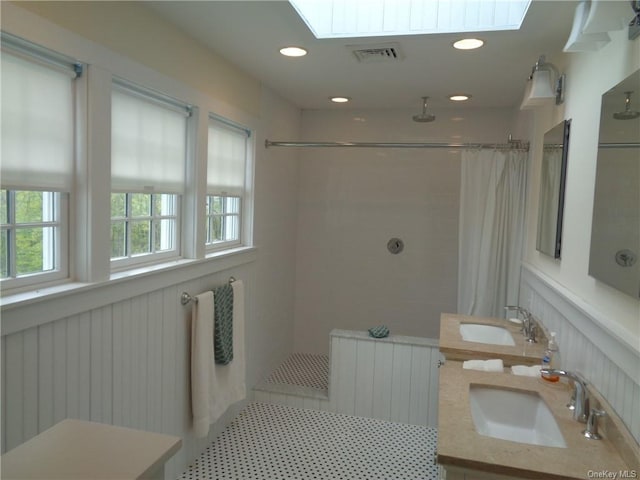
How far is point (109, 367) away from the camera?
6.71 feet

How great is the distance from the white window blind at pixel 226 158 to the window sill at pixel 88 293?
521 mm

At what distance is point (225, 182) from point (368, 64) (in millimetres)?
1211

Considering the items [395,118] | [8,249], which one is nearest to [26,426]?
[8,249]

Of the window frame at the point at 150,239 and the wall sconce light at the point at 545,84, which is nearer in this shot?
the window frame at the point at 150,239

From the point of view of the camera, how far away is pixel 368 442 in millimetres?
3102

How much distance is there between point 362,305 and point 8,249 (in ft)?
11.0

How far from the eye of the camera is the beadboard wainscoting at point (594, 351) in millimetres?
1419

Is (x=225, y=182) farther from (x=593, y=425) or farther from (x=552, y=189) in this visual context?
(x=593, y=425)

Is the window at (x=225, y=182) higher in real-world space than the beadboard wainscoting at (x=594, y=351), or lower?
higher

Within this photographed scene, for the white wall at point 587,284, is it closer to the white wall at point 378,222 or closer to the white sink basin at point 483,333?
the white sink basin at point 483,333

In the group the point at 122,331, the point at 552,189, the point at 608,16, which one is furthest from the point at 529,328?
the point at 122,331

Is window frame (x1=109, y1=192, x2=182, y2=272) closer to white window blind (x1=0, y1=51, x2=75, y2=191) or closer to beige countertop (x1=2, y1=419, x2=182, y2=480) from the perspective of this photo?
white window blind (x1=0, y1=51, x2=75, y2=191)

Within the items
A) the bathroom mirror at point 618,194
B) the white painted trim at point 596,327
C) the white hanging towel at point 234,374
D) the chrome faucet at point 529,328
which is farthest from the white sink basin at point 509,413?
the white hanging towel at point 234,374

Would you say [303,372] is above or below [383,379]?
below
